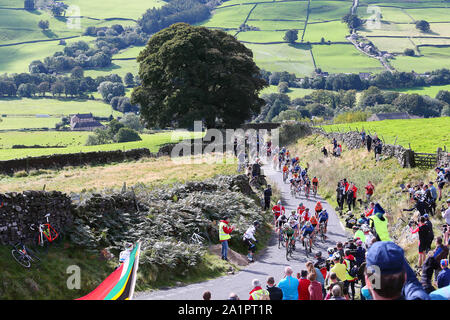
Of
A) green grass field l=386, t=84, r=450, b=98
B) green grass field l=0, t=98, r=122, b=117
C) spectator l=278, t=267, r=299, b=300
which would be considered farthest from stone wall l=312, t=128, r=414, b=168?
green grass field l=386, t=84, r=450, b=98

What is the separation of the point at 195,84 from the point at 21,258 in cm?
4279

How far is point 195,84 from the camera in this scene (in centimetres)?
5738

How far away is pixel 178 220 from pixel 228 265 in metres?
3.35

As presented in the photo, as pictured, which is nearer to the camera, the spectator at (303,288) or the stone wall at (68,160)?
the spectator at (303,288)

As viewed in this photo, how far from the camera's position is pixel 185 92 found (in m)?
55.8

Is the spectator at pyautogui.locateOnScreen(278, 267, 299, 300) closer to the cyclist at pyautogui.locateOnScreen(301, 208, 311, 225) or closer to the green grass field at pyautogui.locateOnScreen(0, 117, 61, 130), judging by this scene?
the cyclist at pyautogui.locateOnScreen(301, 208, 311, 225)

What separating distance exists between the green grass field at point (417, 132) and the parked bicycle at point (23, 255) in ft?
103

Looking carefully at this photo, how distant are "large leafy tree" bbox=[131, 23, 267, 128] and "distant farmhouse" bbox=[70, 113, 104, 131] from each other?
6626 centimetres

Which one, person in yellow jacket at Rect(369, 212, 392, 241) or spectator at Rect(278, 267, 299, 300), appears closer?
spectator at Rect(278, 267, 299, 300)

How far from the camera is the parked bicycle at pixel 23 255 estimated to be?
15.9 m

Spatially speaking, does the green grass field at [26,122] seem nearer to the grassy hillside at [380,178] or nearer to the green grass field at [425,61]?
the grassy hillside at [380,178]

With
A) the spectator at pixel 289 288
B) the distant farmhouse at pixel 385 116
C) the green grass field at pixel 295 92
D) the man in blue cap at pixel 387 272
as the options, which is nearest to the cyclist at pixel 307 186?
the spectator at pixel 289 288

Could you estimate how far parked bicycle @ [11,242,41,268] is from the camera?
52.3 ft
